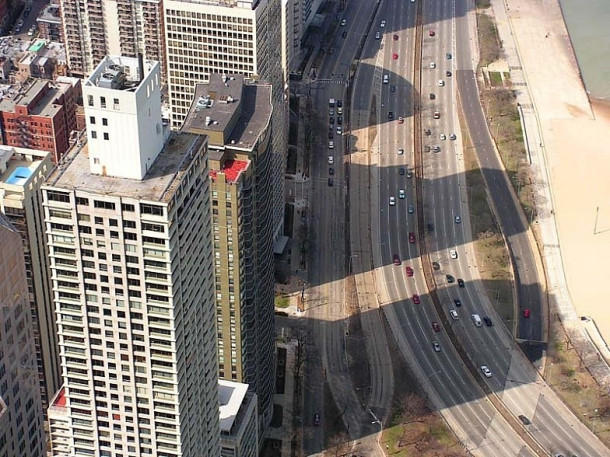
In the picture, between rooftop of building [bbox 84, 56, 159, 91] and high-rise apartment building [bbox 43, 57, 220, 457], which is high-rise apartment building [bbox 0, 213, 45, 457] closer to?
high-rise apartment building [bbox 43, 57, 220, 457]

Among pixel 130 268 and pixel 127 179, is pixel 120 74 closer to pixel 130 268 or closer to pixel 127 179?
pixel 127 179

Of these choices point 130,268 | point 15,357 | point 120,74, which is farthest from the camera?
point 130,268

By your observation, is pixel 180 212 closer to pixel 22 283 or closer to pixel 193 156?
pixel 193 156

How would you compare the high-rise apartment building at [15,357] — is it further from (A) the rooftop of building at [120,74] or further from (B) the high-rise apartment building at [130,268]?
(A) the rooftop of building at [120,74]

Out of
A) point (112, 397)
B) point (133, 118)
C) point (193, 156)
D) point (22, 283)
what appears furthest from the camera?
point (112, 397)

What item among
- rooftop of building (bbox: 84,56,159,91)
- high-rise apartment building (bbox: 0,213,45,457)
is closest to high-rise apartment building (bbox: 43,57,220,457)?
rooftop of building (bbox: 84,56,159,91)

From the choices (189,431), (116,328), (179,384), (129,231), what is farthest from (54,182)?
(189,431)

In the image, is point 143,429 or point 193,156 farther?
point 143,429

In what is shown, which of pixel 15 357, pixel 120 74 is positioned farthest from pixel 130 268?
pixel 120 74
